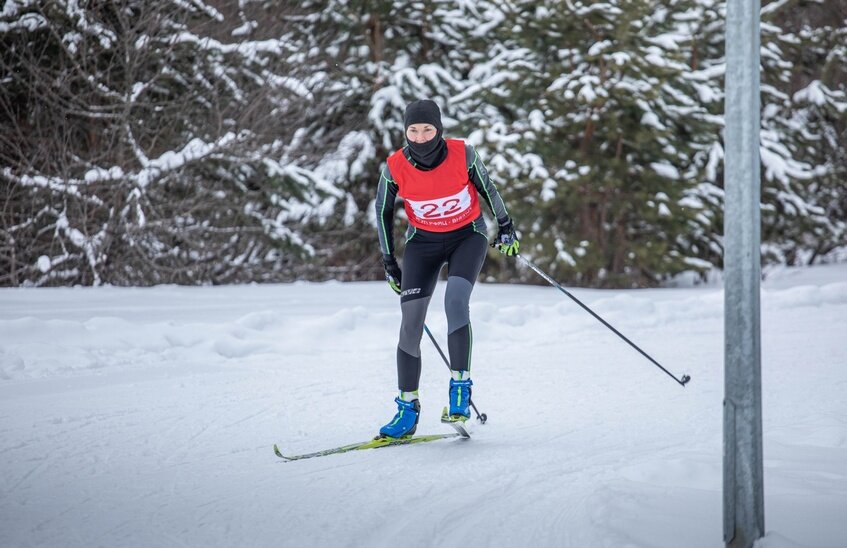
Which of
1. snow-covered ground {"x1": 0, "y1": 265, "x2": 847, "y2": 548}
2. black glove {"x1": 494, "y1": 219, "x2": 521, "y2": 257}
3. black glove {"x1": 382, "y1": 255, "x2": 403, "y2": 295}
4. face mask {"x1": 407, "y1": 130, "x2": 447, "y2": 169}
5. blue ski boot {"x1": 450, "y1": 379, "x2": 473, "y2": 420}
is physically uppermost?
face mask {"x1": 407, "y1": 130, "x2": 447, "y2": 169}

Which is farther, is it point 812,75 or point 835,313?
point 812,75

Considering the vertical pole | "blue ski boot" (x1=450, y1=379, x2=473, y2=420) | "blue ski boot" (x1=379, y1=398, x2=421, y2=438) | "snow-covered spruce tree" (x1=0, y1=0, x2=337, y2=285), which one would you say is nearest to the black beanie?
"blue ski boot" (x1=450, y1=379, x2=473, y2=420)

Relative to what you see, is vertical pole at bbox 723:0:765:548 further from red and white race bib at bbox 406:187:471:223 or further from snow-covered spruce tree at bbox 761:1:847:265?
snow-covered spruce tree at bbox 761:1:847:265

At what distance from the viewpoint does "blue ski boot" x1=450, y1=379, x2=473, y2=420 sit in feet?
13.8

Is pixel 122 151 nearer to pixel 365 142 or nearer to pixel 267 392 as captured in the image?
pixel 365 142

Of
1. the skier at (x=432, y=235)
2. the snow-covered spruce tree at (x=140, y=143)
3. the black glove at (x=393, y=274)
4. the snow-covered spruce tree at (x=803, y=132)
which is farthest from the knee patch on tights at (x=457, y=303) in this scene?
the snow-covered spruce tree at (x=803, y=132)

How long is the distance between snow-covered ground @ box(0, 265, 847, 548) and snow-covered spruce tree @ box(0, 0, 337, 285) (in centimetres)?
333

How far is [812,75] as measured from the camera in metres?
17.8

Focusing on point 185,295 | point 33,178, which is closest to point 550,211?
point 185,295

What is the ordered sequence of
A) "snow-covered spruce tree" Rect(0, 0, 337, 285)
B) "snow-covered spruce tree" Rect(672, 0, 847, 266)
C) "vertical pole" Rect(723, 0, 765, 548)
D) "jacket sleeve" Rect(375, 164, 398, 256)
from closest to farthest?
"vertical pole" Rect(723, 0, 765, 548), "jacket sleeve" Rect(375, 164, 398, 256), "snow-covered spruce tree" Rect(0, 0, 337, 285), "snow-covered spruce tree" Rect(672, 0, 847, 266)

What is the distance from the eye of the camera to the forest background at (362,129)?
39.4 feet

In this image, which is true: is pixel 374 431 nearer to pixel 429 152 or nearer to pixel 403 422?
pixel 403 422

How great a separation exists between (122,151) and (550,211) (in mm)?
7320

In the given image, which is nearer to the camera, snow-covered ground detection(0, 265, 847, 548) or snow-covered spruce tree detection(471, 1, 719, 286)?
snow-covered ground detection(0, 265, 847, 548)
